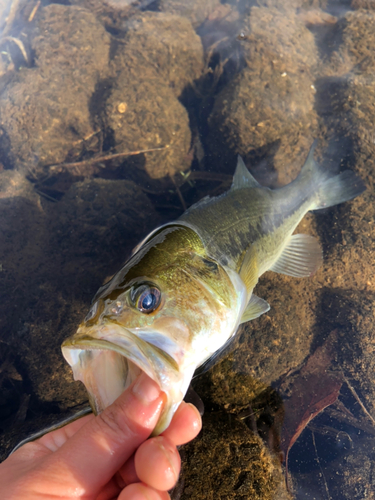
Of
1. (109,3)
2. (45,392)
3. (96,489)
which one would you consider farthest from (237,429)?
(109,3)

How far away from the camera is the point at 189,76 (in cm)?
563

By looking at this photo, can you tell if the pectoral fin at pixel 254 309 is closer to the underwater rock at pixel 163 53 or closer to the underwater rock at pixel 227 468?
the underwater rock at pixel 227 468

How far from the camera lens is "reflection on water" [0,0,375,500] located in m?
2.94

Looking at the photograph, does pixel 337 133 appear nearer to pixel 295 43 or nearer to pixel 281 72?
pixel 281 72

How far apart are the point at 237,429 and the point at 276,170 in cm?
358

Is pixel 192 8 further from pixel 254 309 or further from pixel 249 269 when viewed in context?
pixel 254 309

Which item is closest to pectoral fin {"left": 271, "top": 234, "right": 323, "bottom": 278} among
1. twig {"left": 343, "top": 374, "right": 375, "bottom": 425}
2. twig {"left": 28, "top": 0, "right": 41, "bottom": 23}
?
twig {"left": 343, "top": 374, "right": 375, "bottom": 425}

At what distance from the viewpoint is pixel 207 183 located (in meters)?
4.84

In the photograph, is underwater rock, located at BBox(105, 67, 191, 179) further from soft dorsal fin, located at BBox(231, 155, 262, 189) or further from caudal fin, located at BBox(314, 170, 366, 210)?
caudal fin, located at BBox(314, 170, 366, 210)

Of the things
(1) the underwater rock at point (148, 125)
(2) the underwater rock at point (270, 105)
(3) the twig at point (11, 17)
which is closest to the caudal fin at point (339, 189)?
(2) the underwater rock at point (270, 105)

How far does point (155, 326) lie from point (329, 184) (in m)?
3.42

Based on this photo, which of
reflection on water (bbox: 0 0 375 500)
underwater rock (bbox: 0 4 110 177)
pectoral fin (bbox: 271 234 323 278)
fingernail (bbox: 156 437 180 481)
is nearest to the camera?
fingernail (bbox: 156 437 180 481)

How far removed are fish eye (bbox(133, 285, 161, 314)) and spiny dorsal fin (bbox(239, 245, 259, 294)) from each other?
39.6 inches

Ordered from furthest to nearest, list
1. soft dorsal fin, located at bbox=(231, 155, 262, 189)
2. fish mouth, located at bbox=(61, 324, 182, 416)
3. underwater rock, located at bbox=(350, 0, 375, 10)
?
underwater rock, located at bbox=(350, 0, 375, 10) → soft dorsal fin, located at bbox=(231, 155, 262, 189) → fish mouth, located at bbox=(61, 324, 182, 416)
